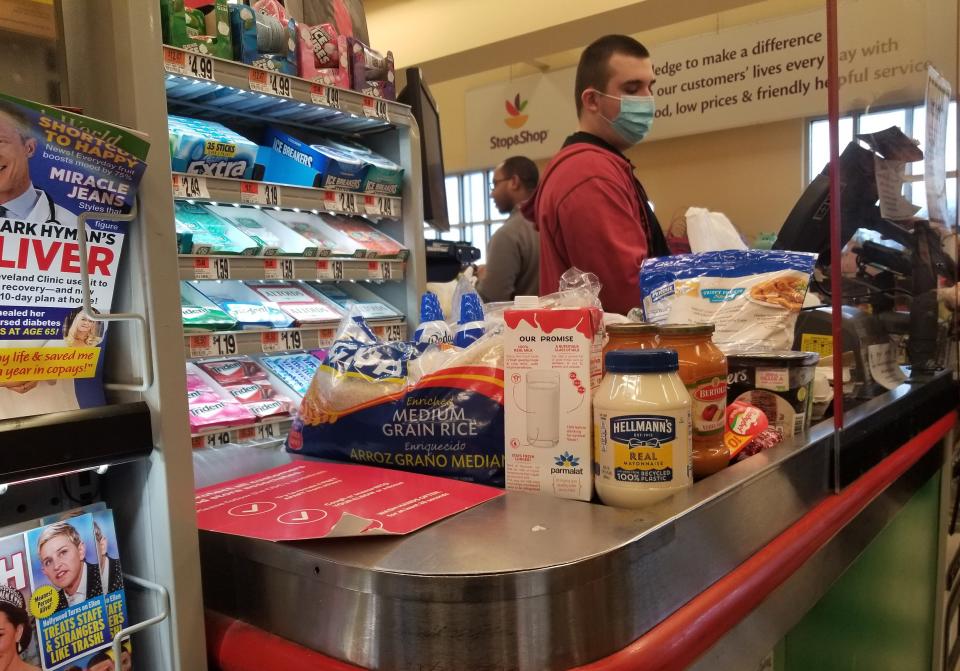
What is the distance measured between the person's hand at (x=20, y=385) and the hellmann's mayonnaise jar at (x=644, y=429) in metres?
0.59

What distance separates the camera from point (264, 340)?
2104mm

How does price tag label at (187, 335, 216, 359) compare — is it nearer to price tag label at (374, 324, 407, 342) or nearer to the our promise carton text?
price tag label at (374, 324, 407, 342)

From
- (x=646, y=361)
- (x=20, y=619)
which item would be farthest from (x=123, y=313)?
(x=646, y=361)

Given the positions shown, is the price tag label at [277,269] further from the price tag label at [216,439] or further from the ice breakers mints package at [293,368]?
the price tag label at [216,439]

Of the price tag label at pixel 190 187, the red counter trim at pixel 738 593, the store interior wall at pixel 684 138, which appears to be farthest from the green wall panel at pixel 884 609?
the store interior wall at pixel 684 138

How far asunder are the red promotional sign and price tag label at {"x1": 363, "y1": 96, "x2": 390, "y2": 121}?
58.2 inches

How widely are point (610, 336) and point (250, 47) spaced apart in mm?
1441

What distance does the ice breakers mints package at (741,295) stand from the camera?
1293mm

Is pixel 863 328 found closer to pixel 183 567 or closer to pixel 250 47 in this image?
pixel 183 567

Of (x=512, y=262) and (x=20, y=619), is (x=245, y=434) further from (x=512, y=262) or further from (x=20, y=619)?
(x=512, y=262)

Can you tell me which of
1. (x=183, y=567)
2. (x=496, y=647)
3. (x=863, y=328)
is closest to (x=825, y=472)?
(x=863, y=328)

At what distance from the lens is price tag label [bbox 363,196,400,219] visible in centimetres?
238

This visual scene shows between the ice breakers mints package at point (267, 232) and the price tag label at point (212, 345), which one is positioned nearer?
the price tag label at point (212, 345)

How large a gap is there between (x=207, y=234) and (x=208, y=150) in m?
0.23
